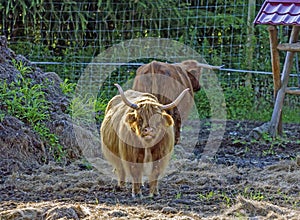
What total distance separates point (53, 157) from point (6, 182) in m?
1.14

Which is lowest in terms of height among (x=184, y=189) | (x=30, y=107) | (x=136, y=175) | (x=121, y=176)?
(x=184, y=189)

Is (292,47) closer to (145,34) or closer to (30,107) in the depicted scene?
(30,107)

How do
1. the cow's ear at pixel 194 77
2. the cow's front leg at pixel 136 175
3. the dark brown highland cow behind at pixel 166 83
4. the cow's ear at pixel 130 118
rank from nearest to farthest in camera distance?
the cow's ear at pixel 130 118, the cow's front leg at pixel 136 175, the dark brown highland cow behind at pixel 166 83, the cow's ear at pixel 194 77

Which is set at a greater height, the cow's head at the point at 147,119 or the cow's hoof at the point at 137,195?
the cow's head at the point at 147,119

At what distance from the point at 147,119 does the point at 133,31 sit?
21.0 ft

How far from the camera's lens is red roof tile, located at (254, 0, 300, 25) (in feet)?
28.1

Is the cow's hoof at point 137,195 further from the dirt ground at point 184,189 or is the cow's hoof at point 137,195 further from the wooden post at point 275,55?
the wooden post at point 275,55

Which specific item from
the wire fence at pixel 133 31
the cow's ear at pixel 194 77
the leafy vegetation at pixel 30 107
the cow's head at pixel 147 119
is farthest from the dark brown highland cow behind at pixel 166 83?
the wire fence at pixel 133 31

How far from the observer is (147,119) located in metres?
5.82

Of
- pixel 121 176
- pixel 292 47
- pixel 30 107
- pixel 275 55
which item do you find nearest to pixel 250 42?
pixel 275 55

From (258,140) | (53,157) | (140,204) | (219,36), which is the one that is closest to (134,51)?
(219,36)

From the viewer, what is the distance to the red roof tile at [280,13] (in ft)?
28.1

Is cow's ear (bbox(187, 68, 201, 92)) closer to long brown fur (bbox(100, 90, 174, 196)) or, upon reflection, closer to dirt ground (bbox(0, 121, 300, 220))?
dirt ground (bbox(0, 121, 300, 220))

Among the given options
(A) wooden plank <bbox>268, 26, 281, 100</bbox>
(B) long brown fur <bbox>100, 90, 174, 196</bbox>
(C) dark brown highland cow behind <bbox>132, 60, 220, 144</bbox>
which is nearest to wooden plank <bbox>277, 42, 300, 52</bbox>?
(A) wooden plank <bbox>268, 26, 281, 100</bbox>
